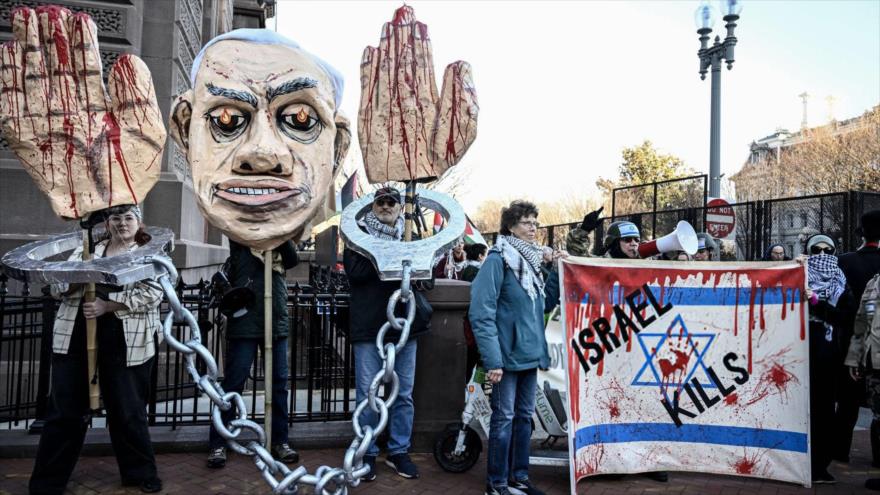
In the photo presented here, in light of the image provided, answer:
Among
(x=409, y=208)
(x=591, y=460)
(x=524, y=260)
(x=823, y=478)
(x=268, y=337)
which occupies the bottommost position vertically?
(x=823, y=478)

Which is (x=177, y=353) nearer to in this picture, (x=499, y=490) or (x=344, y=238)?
(x=344, y=238)

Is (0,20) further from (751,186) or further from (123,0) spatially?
(751,186)

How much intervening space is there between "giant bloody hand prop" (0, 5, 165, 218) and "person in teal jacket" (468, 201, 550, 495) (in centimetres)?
220

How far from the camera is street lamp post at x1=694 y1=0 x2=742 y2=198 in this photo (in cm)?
1157

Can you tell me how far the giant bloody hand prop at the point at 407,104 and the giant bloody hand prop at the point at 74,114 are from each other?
1272mm

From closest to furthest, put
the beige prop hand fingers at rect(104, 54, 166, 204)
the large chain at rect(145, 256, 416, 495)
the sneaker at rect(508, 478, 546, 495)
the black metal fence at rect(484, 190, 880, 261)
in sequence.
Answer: the large chain at rect(145, 256, 416, 495) < the beige prop hand fingers at rect(104, 54, 166, 204) < the sneaker at rect(508, 478, 546, 495) < the black metal fence at rect(484, 190, 880, 261)

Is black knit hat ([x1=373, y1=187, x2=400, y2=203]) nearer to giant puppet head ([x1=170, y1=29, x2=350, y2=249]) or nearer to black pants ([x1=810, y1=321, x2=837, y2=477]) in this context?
giant puppet head ([x1=170, y1=29, x2=350, y2=249])

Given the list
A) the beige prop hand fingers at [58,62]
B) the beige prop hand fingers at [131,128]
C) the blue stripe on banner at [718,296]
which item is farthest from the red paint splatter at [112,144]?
the blue stripe on banner at [718,296]

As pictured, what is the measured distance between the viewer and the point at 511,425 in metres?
3.94

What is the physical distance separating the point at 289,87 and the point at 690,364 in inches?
136

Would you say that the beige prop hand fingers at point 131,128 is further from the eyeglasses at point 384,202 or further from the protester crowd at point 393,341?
the eyeglasses at point 384,202

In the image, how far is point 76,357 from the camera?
365 cm

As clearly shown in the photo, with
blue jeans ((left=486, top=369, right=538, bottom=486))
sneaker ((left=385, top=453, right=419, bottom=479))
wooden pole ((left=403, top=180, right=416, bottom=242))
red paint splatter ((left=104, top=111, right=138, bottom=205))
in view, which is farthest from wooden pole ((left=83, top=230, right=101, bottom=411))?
blue jeans ((left=486, top=369, right=538, bottom=486))

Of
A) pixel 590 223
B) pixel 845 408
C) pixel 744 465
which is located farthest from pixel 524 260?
pixel 845 408
